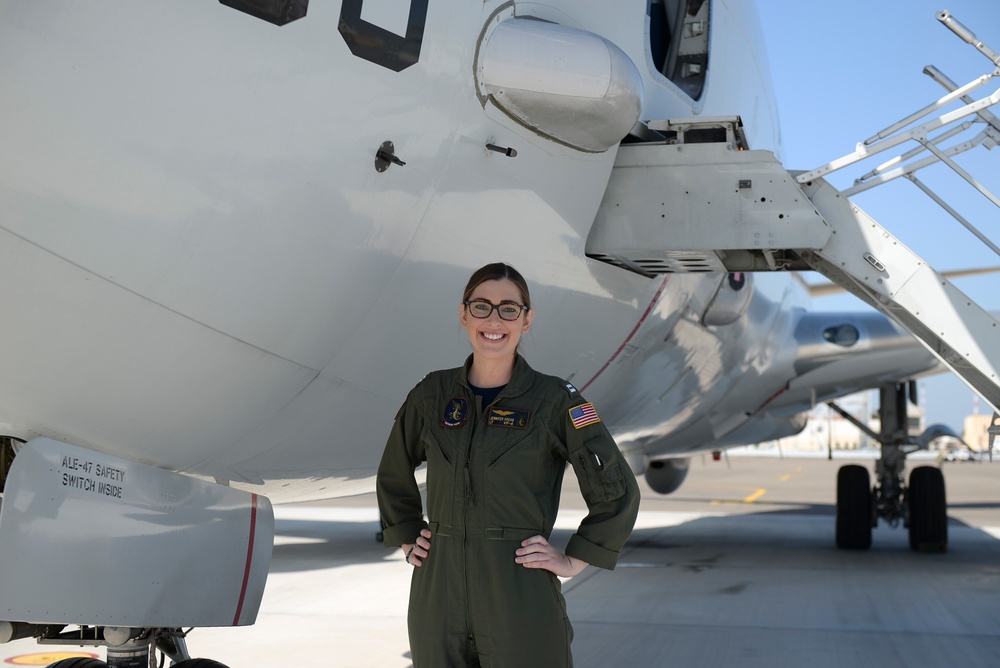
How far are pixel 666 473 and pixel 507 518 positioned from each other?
11554 millimetres

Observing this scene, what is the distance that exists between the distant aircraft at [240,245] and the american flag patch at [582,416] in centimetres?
84

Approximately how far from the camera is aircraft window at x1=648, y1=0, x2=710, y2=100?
5.55 metres

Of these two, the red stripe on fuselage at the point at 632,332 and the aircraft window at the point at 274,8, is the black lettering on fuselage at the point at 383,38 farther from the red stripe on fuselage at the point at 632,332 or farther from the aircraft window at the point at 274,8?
the red stripe on fuselage at the point at 632,332

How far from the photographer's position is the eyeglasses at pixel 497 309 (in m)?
2.56

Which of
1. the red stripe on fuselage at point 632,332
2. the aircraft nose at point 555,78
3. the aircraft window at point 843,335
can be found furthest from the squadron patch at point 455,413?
the aircraft window at point 843,335

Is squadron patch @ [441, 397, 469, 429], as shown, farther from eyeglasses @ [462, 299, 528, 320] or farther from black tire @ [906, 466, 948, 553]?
black tire @ [906, 466, 948, 553]

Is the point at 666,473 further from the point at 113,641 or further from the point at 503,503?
the point at 503,503

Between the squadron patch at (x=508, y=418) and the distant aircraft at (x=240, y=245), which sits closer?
the distant aircraft at (x=240, y=245)

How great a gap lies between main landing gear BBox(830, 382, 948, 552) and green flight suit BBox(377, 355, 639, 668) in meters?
9.90

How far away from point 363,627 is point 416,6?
197 inches

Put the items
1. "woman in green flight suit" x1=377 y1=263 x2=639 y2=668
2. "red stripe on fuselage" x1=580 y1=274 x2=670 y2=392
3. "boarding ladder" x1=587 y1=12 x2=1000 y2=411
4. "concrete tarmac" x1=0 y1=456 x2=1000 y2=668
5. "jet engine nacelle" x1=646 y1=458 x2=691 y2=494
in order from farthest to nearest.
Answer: "jet engine nacelle" x1=646 y1=458 x2=691 y2=494 < "concrete tarmac" x1=0 y1=456 x2=1000 y2=668 < "red stripe on fuselage" x1=580 y1=274 x2=670 y2=392 < "boarding ladder" x1=587 y1=12 x2=1000 y2=411 < "woman in green flight suit" x1=377 y1=263 x2=639 y2=668

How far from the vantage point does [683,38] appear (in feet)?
18.4

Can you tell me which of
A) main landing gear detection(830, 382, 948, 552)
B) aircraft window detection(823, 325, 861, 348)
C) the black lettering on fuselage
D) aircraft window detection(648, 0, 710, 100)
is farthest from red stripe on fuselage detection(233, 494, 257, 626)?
main landing gear detection(830, 382, 948, 552)

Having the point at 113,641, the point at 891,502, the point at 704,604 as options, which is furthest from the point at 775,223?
the point at 891,502
